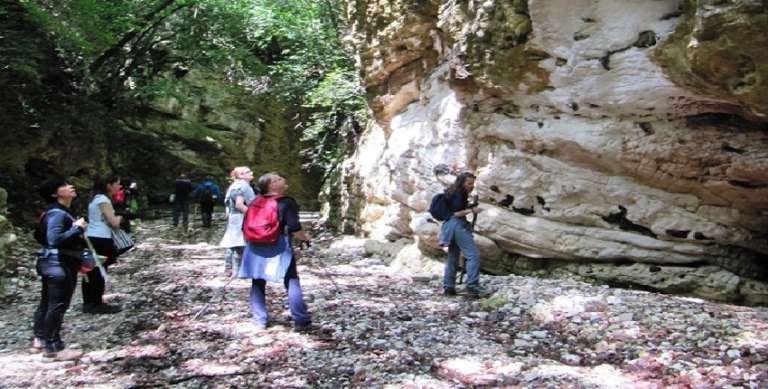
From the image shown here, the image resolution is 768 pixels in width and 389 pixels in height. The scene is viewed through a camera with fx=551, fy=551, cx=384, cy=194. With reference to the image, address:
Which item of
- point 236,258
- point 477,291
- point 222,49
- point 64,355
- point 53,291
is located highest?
point 222,49

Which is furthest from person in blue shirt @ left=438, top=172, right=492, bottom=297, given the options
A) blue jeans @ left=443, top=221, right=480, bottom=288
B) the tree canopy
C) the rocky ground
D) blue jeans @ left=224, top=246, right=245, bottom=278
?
the tree canopy

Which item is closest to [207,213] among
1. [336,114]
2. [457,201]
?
[336,114]

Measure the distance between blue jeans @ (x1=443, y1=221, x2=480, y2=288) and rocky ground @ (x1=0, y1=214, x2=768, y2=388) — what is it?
0.31m

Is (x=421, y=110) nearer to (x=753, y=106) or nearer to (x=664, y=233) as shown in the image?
(x=664, y=233)

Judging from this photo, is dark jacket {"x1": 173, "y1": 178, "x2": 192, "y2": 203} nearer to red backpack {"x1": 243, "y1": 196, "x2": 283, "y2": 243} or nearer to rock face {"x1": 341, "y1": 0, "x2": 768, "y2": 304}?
rock face {"x1": 341, "y1": 0, "x2": 768, "y2": 304}

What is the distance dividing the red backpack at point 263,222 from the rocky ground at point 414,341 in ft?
3.50

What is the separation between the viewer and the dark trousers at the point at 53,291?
542 cm

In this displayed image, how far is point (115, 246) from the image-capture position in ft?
23.5

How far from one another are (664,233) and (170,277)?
8288 millimetres

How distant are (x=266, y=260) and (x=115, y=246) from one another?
97.5 inches

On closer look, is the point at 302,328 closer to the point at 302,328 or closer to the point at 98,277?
the point at 302,328

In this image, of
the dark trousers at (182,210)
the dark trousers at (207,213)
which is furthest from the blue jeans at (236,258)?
the dark trousers at (207,213)

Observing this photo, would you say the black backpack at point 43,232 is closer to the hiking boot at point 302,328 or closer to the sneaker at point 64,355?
the sneaker at point 64,355

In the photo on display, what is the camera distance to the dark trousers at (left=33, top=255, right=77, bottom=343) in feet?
17.8
